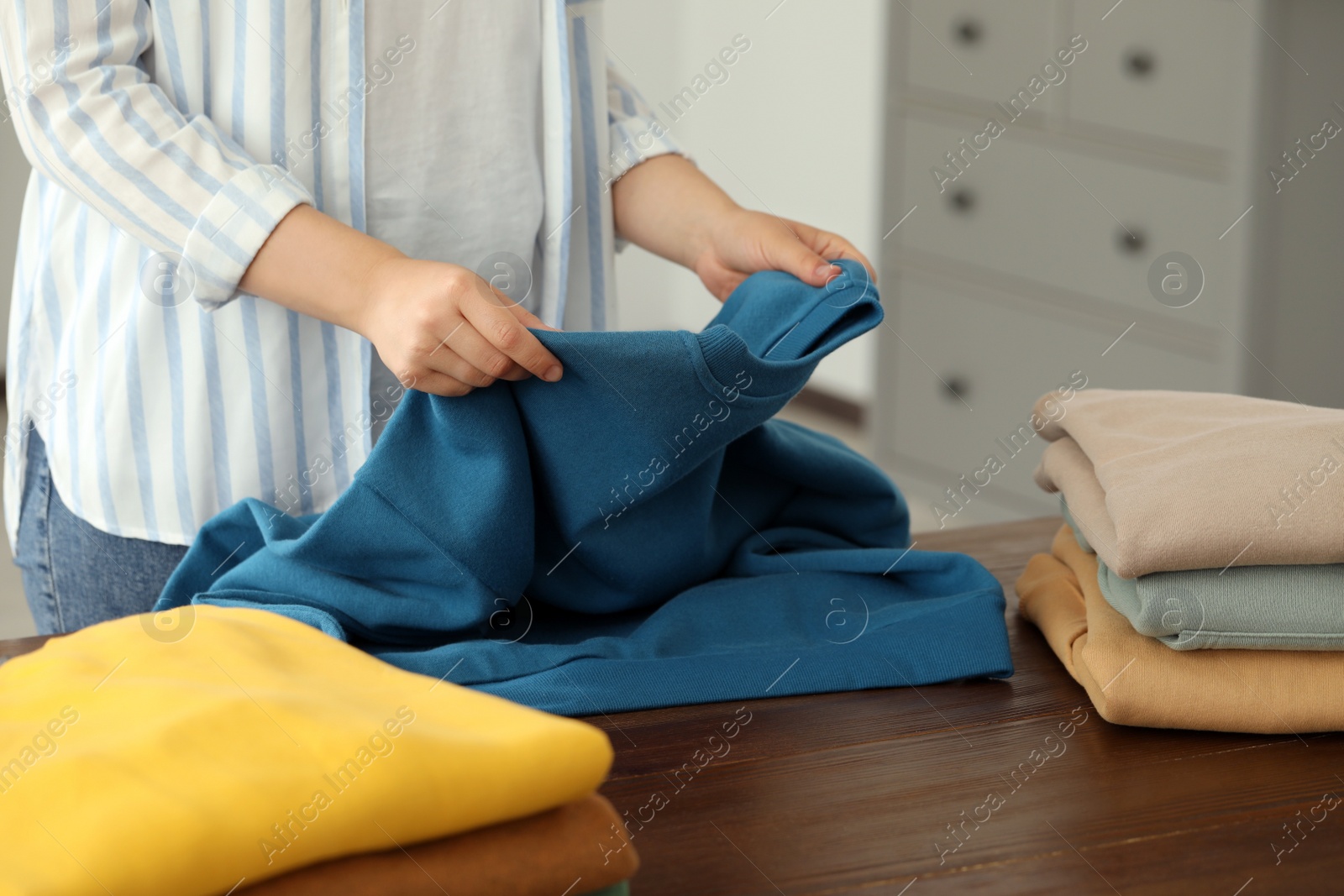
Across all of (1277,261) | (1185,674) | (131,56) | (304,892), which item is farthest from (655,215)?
(1277,261)

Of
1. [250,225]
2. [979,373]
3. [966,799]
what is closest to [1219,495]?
[966,799]

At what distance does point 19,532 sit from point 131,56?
0.38 metres

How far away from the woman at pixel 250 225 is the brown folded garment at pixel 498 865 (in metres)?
0.36

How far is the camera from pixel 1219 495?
2.05ft

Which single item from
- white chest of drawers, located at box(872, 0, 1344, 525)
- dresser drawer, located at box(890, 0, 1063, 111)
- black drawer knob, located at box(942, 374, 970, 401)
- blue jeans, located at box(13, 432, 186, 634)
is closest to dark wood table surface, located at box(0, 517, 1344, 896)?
blue jeans, located at box(13, 432, 186, 634)

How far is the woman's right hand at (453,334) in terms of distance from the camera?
61 cm

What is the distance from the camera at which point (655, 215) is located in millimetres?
982

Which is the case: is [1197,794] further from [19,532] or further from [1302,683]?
[19,532]

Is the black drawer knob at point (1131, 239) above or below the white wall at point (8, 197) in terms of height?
above

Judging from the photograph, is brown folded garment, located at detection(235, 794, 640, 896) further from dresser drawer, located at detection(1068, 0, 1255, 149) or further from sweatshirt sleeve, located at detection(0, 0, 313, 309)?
dresser drawer, located at detection(1068, 0, 1255, 149)

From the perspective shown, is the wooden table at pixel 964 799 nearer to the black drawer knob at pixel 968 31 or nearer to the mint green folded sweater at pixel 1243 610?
the mint green folded sweater at pixel 1243 610

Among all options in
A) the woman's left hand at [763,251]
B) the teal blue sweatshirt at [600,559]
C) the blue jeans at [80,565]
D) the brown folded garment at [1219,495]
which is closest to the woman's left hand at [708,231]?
the woman's left hand at [763,251]

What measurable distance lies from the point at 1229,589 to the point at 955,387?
219cm

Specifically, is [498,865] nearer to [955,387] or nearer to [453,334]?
[453,334]
